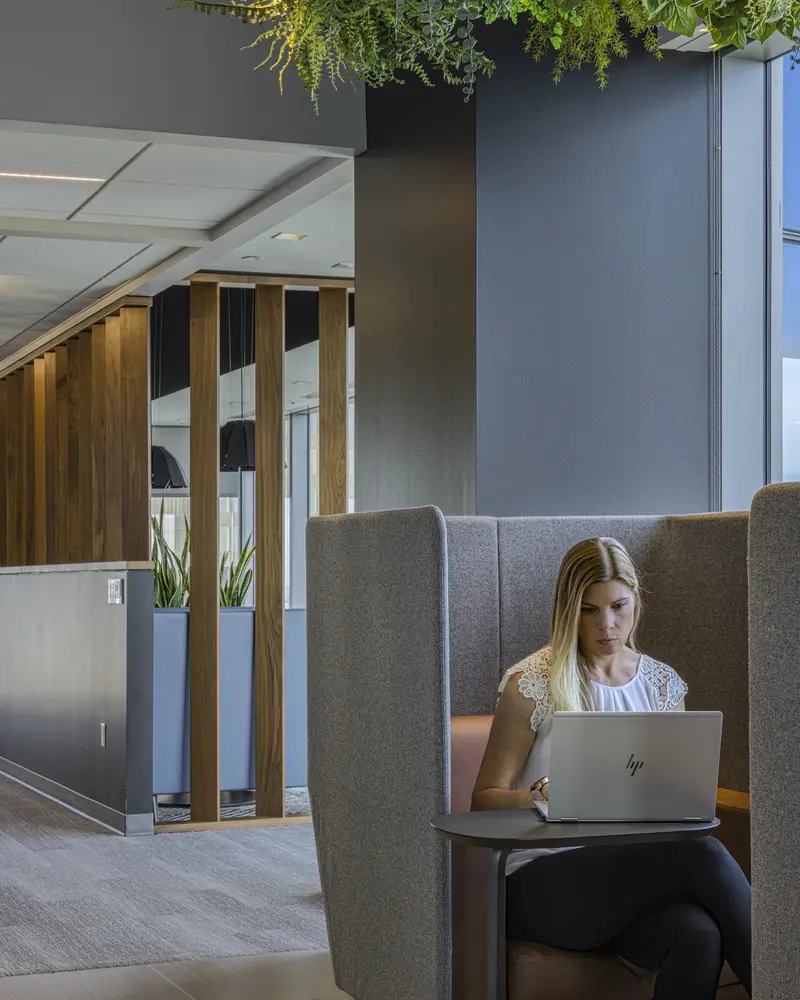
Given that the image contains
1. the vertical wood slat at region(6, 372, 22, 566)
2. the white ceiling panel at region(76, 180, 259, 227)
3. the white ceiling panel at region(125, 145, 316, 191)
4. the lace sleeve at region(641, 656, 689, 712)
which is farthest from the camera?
the vertical wood slat at region(6, 372, 22, 566)

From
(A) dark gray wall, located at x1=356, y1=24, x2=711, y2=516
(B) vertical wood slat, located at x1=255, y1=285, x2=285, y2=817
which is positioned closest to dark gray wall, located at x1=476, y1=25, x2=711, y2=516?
(A) dark gray wall, located at x1=356, y1=24, x2=711, y2=516

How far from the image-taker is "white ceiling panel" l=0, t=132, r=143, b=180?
448 centimetres

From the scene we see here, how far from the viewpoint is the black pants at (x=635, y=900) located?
2605 millimetres

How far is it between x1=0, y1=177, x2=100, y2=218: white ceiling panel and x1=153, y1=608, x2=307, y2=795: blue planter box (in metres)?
2.08

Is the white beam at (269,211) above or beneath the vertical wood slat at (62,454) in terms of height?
above

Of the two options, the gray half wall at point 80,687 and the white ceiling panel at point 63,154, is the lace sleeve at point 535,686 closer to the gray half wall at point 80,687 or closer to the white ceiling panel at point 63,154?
the white ceiling panel at point 63,154

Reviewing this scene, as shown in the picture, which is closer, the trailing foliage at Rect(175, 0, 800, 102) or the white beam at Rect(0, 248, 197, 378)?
the trailing foliage at Rect(175, 0, 800, 102)

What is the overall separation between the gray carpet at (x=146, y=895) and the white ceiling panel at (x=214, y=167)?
255 cm

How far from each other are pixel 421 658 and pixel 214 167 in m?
2.58

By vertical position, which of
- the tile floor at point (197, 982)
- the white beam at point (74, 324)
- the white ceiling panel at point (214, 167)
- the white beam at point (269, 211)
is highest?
the white ceiling panel at point (214, 167)

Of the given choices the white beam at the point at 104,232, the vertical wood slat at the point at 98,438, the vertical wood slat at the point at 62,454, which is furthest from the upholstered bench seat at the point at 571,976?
the vertical wood slat at the point at 62,454

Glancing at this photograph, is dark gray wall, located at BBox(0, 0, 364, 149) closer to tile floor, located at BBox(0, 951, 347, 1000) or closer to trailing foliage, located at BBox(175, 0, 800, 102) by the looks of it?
trailing foliage, located at BBox(175, 0, 800, 102)

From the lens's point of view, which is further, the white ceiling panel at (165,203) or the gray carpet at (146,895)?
the white ceiling panel at (165,203)

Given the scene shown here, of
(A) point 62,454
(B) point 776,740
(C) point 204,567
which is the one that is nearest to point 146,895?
(C) point 204,567
